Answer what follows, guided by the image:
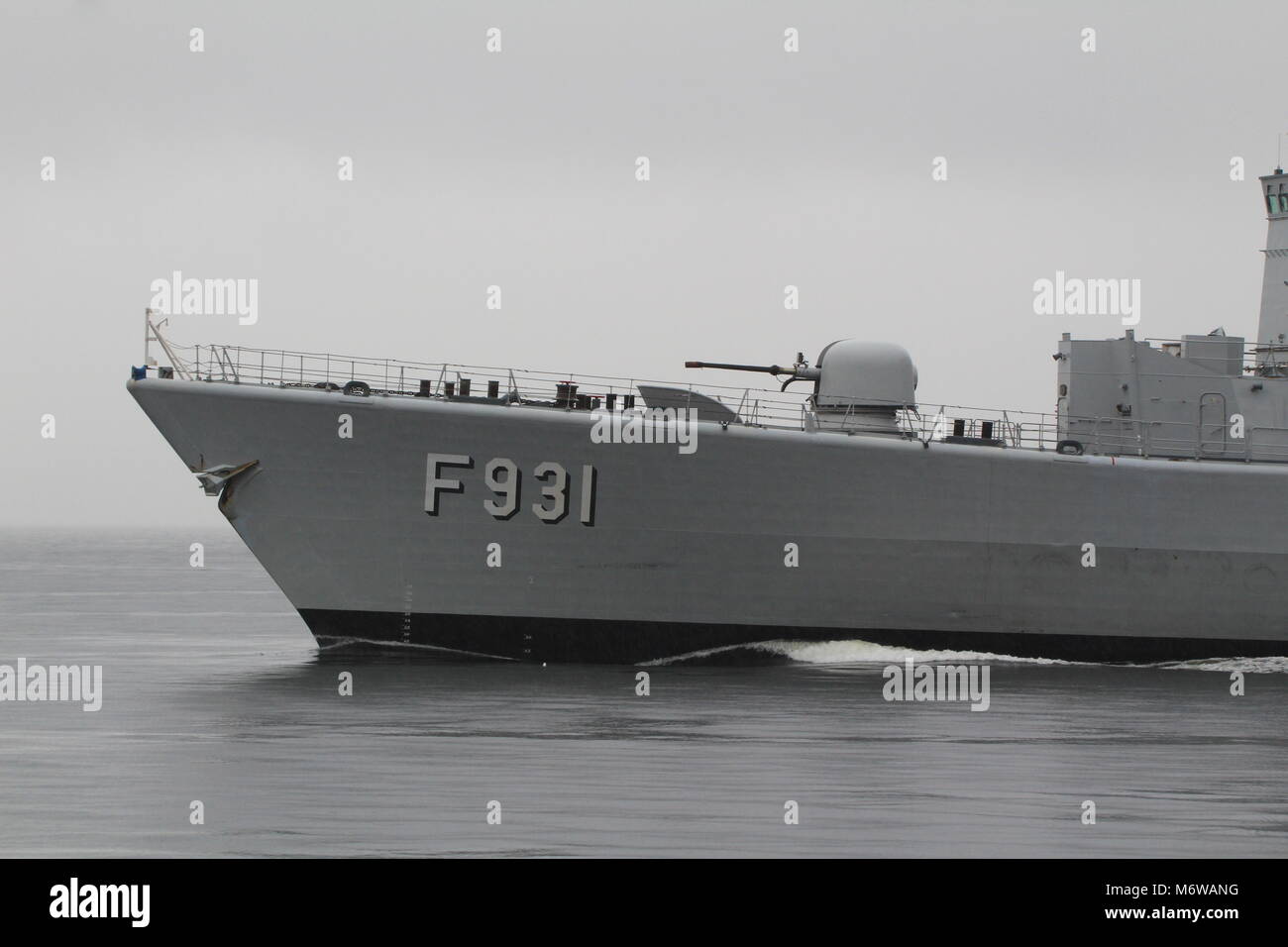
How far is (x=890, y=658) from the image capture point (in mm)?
26688

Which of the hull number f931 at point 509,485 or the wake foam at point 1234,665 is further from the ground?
the hull number f931 at point 509,485

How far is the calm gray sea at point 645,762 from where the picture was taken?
43.9 feet

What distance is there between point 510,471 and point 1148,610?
1094 centimetres

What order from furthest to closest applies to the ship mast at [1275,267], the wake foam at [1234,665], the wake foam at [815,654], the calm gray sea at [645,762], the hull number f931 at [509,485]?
the ship mast at [1275,267] → the wake foam at [1234,665] → the wake foam at [815,654] → the hull number f931 at [509,485] → the calm gray sea at [645,762]

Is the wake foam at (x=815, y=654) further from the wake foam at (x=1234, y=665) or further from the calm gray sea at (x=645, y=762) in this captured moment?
the wake foam at (x=1234, y=665)

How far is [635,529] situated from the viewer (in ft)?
83.9

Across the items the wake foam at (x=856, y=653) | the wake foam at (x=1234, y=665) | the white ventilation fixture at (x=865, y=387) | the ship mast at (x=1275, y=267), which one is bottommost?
the wake foam at (x=1234, y=665)

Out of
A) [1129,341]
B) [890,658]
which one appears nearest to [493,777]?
[890,658]

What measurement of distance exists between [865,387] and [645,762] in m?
11.6

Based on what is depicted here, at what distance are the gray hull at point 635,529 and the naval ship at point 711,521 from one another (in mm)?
34

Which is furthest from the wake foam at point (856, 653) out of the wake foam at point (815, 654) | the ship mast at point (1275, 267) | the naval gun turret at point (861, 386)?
the ship mast at point (1275, 267)

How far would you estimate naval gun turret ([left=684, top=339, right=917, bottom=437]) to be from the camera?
26.9m

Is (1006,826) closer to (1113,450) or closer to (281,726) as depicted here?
(281,726)

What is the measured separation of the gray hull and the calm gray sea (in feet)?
2.59
